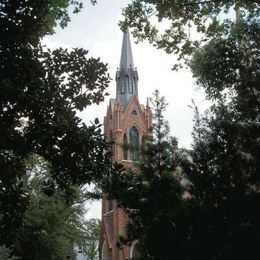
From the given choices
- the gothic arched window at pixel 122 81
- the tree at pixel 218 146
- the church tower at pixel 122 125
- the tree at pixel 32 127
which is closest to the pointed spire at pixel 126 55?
the church tower at pixel 122 125

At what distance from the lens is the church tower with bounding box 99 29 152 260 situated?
33.7m

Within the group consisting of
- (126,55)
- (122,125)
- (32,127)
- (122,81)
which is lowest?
(32,127)

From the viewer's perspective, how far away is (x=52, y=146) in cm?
705

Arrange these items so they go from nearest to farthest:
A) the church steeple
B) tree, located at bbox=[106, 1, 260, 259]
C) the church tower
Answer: tree, located at bbox=[106, 1, 260, 259] < the church tower < the church steeple

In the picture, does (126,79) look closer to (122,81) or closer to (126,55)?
(122,81)

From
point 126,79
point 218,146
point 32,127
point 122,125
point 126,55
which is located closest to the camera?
point 32,127

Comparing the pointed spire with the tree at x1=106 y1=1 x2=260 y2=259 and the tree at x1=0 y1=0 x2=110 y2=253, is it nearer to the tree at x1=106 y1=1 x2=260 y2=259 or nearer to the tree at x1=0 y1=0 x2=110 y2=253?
the tree at x1=106 y1=1 x2=260 y2=259

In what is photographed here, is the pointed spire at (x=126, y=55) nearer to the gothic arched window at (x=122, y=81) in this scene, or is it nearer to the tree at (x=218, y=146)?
Result: the gothic arched window at (x=122, y=81)

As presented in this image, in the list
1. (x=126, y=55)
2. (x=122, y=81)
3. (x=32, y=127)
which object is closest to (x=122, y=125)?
(x=122, y=81)

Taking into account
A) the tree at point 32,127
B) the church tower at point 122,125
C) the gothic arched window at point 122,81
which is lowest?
the tree at point 32,127

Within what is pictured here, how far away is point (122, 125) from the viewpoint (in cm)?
3862

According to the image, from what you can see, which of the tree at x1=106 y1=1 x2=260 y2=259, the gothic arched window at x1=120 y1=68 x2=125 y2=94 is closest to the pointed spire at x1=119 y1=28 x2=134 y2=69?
the gothic arched window at x1=120 y1=68 x2=125 y2=94

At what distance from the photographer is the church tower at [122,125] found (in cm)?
3366

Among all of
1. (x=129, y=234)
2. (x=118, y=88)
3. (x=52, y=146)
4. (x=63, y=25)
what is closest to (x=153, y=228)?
(x=129, y=234)
